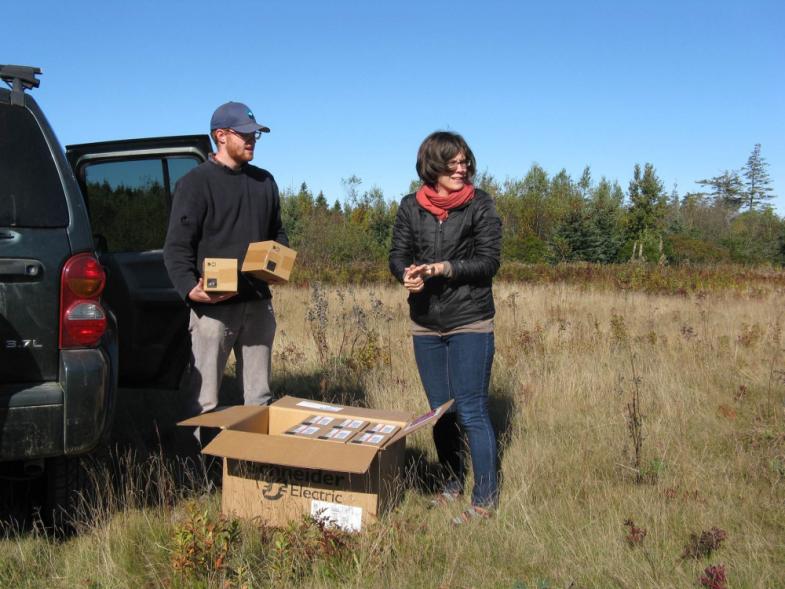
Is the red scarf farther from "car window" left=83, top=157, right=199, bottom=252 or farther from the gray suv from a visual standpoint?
"car window" left=83, top=157, right=199, bottom=252

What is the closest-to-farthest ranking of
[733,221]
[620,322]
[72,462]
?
1. [72,462]
2. [620,322]
3. [733,221]

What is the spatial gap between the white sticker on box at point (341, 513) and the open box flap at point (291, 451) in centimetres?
28

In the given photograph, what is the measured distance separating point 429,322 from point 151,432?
228 cm

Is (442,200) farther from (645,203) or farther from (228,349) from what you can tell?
(645,203)

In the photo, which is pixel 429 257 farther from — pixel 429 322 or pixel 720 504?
pixel 720 504

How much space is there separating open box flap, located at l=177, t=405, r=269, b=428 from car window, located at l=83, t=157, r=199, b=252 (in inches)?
61.7

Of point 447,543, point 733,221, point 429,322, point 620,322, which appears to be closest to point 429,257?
point 429,322

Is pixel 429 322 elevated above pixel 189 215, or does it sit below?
below

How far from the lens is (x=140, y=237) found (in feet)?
15.3

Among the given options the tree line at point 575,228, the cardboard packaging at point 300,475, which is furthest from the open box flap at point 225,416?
the tree line at point 575,228

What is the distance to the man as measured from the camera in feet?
11.6

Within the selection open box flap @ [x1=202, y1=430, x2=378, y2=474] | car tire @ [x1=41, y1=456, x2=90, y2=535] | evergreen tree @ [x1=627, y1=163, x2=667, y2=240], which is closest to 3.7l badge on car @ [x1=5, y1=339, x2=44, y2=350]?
car tire @ [x1=41, y1=456, x2=90, y2=535]

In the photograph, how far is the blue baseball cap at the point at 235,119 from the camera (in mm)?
3592

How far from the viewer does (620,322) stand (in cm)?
770
